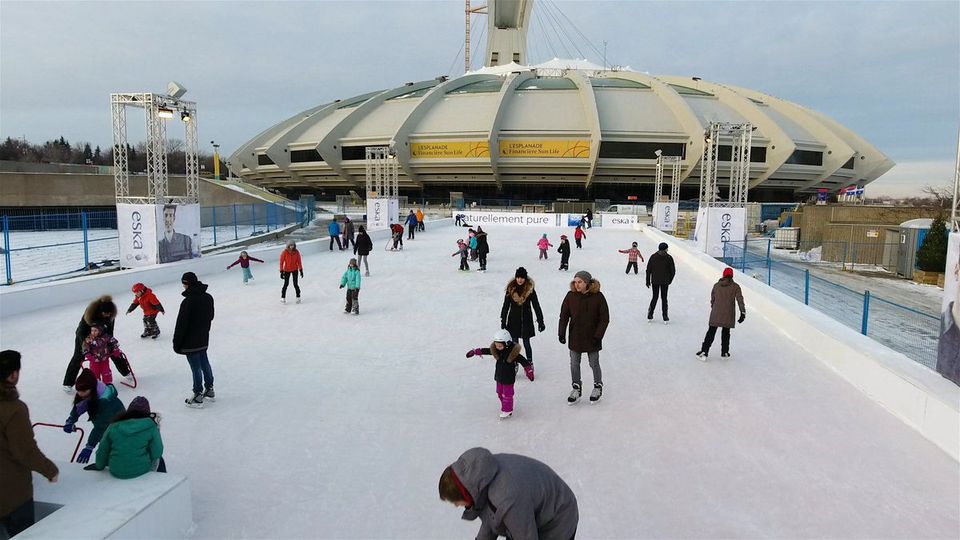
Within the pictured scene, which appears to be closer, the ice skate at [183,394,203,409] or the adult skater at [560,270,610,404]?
the adult skater at [560,270,610,404]

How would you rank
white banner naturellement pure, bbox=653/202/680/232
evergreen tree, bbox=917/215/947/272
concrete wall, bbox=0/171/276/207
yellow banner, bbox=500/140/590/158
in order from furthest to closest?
yellow banner, bbox=500/140/590/158, white banner naturellement pure, bbox=653/202/680/232, concrete wall, bbox=0/171/276/207, evergreen tree, bbox=917/215/947/272

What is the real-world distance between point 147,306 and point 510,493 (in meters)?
6.66

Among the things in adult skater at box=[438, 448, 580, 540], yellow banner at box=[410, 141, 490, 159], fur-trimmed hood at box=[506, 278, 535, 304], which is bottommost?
adult skater at box=[438, 448, 580, 540]

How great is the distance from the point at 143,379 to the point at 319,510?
3.52 meters

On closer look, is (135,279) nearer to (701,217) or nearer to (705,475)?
(705,475)

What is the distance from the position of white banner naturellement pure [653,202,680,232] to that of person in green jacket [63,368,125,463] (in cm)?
3266

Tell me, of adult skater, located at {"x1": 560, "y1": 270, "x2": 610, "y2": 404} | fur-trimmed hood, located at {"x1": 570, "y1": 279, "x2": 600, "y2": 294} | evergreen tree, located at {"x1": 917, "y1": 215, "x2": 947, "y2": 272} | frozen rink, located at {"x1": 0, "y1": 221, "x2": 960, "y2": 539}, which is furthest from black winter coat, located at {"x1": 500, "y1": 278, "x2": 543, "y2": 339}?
evergreen tree, located at {"x1": 917, "y1": 215, "x2": 947, "y2": 272}

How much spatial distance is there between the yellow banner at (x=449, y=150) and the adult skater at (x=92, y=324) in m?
45.2

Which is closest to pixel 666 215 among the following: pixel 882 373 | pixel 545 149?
pixel 545 149

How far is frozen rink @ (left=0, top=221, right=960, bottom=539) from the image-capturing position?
136 inches

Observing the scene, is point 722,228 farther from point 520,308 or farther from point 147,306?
point 147,306

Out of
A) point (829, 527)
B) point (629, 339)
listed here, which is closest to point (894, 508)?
point (829, 527)

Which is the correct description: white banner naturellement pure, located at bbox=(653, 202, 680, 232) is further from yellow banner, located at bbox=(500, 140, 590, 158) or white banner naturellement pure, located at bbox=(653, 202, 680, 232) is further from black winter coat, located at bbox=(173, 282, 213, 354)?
black winter coat, located at bbox=(173, 282, 213, 354)

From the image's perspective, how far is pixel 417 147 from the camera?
51.4m
